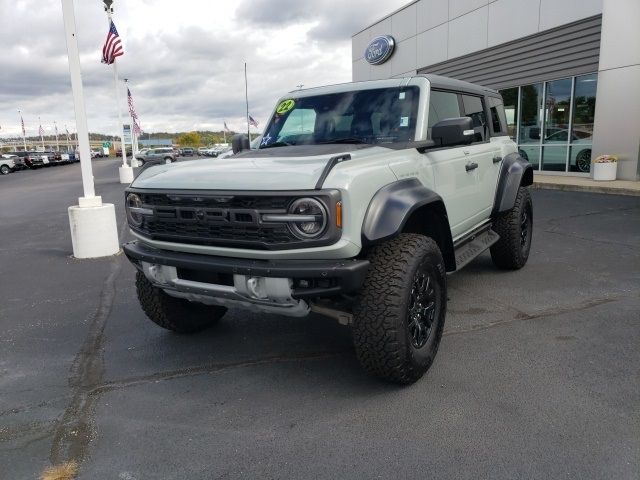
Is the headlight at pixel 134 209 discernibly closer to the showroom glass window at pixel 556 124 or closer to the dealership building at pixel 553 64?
the dealership building at pixel 553 64

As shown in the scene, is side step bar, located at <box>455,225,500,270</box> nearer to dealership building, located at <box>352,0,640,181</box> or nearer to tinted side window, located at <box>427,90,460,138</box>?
tinted side window, located at <box>427,90,460,138</box>

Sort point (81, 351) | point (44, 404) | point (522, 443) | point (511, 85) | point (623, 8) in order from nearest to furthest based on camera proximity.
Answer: point (522, 443), point (44, 404), point (81, 351), point (623, 8), point (511, 85)

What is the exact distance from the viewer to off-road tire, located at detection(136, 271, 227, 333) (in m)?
3.69

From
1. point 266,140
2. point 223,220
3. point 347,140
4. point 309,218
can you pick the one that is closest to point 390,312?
point 309,218

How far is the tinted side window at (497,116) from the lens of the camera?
525 cm

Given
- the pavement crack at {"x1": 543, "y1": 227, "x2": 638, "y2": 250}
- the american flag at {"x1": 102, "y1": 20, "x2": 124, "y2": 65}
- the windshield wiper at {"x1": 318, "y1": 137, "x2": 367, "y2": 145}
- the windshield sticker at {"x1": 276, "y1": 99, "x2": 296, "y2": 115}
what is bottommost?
the pavement crack at {"x1": 543, "y1": 227, "x2": 638, "y2": 250}

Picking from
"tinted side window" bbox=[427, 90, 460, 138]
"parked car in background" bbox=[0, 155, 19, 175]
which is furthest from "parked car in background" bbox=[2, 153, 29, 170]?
"tinted side window" bbox=[427, 90, 460, 138]

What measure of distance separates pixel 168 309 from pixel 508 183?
11.3ft

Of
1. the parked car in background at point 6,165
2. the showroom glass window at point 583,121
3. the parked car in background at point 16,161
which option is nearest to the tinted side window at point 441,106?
the showroom glass window at point 583,121

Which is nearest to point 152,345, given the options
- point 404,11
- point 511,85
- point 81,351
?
point 81,351

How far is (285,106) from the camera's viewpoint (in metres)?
4.56

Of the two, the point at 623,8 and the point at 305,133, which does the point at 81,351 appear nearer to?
the point at 305,133

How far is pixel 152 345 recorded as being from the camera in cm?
384

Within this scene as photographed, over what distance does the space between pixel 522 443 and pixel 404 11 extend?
20912 mm
